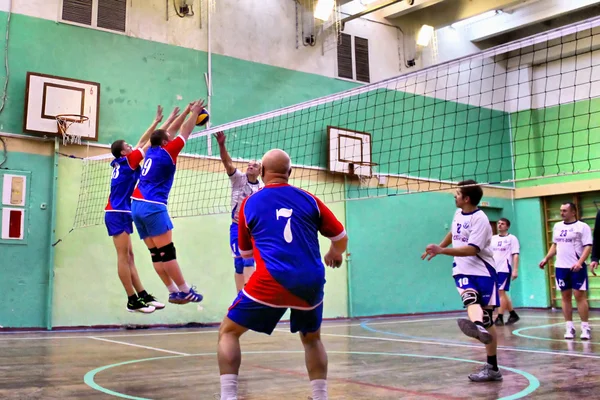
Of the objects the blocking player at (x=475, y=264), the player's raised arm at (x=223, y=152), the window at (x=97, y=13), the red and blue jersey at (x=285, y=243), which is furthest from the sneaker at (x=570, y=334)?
the window at (x=97, y=13)


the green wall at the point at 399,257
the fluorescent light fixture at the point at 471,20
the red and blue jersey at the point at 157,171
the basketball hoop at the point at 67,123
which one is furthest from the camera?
the fluorescent light fixture at the point at 471,20

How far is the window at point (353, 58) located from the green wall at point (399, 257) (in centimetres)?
297

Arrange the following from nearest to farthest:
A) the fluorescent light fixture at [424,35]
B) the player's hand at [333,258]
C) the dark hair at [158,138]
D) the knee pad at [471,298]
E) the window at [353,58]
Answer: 1. the player's hand at [333,258]
2. the knee pad at [471,298]
3. the dark hair at [158,138]
4. the window at [353,58]
5. the fluorescent light fixture at [424,35]

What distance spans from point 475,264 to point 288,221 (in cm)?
248

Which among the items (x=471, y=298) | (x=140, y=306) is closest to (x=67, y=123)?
(x=140, y=306)

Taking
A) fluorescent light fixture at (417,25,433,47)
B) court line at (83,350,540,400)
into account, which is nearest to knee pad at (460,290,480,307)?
court line at (83,350,540,400)

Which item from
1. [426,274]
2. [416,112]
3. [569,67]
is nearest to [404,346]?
[426,274]

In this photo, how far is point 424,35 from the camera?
15.8 meters

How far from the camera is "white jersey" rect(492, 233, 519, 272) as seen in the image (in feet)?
34.8

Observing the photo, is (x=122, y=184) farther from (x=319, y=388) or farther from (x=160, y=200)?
(x=319, y=388)

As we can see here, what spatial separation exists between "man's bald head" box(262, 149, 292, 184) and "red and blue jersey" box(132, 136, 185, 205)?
2.60 meters

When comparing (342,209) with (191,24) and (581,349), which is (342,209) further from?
(581,349)

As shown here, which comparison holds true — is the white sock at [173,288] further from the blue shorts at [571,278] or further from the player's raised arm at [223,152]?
the blue shorts at [571,278]

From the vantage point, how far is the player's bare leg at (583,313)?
→ 7812 mm
